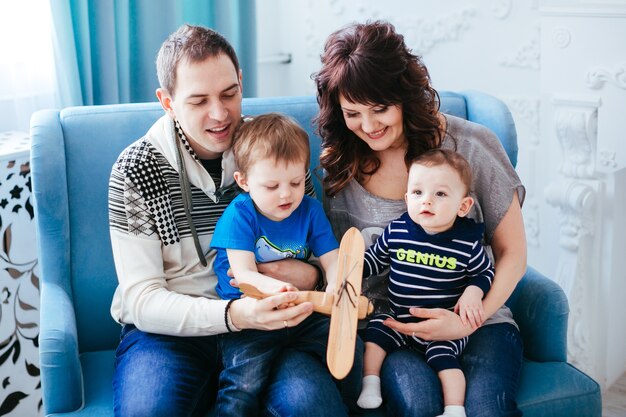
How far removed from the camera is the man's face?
5.85 feet

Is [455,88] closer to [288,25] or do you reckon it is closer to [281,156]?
[288,25]

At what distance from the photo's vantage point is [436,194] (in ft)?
5.83

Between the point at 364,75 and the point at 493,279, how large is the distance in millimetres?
557

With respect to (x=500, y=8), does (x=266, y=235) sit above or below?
below

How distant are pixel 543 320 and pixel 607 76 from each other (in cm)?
88

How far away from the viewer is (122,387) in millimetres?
1685

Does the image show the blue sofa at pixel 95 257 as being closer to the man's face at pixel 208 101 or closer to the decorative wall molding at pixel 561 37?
the man's face at pixel 208 101

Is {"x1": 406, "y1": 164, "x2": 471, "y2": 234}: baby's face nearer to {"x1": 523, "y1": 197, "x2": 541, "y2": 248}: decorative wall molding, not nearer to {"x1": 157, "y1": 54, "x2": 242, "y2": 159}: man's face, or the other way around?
{"x1": 157, "y1": 54, "x2": 242, "y2": 159}: man's face

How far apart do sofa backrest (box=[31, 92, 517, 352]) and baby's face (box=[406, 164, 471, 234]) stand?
74cm

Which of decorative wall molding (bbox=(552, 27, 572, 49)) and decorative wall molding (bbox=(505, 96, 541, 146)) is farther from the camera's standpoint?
decorative wall molding (bbox=(505, 96, 541, 146))

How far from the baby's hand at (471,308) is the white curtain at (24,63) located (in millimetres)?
1500

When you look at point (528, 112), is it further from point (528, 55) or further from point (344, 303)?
point (344, 303)

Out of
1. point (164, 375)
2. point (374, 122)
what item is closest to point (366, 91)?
point (374, 122)

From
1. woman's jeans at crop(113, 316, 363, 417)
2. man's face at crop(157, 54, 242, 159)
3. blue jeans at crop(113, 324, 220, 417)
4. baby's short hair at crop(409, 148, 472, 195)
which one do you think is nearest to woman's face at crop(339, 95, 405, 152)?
baby's short hair at crop(409, 148, 472, 195)
